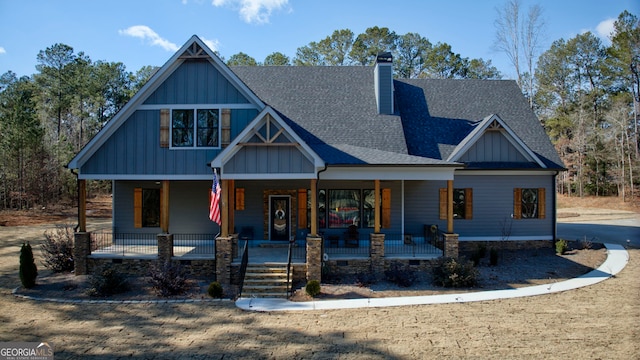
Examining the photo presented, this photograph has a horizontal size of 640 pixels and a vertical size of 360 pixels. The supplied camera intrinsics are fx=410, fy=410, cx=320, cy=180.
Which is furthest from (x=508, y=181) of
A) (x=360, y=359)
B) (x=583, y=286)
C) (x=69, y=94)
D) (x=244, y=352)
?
(x=69, y=94)

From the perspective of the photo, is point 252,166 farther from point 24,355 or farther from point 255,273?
point 24,355

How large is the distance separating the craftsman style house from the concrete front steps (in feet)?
2.90

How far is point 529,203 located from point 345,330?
511 inches

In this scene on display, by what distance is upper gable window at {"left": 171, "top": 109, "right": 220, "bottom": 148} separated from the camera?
15.4 meters

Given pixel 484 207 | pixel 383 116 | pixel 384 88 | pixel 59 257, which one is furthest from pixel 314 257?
pixel 59 257

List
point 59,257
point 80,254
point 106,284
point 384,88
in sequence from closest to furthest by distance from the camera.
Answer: point 106,284
point 80,254
point 59,257
point 384,88

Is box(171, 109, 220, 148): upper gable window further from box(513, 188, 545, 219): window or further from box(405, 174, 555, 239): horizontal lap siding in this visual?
box(513, 188, 545, 219): window

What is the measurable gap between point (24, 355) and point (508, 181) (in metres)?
17.8

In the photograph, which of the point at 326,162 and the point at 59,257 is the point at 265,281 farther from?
the point at 59,257

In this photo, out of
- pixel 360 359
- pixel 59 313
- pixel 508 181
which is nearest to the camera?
pixel 360 359

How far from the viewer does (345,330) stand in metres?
9.22

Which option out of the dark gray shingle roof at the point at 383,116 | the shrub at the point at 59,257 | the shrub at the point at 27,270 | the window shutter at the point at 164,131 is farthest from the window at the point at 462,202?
the shrub at the point at 27,270

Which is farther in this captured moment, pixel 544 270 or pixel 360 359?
pixel 544 270

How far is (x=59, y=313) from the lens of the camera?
424 inches
